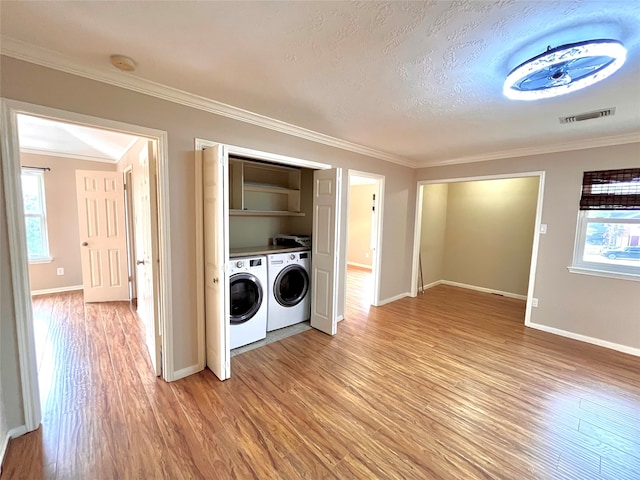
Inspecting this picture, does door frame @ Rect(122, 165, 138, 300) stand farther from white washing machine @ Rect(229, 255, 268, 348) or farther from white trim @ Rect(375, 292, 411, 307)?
white trim @ Rect(375, 292, 411, 307)

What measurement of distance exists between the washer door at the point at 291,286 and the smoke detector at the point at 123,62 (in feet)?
7.58

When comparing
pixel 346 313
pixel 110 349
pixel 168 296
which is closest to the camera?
pixel 168 296

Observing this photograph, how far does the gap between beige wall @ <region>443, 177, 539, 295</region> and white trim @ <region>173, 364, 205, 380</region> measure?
18.0ft

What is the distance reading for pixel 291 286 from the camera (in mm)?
3570

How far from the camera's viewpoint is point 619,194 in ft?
10.2

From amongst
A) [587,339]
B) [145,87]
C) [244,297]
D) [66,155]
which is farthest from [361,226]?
[66,155]

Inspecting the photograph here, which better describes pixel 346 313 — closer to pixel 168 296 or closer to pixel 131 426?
pixel 168 296

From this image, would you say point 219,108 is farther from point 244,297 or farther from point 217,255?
point 244,297

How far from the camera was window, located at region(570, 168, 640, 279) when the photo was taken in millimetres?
3082

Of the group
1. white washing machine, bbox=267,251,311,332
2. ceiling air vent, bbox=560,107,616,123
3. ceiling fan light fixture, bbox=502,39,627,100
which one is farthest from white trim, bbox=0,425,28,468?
ceiling air vent, bbox=560,107,616,123

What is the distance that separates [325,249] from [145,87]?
230 centimetres

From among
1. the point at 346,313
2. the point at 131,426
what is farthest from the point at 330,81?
the point at 346,313

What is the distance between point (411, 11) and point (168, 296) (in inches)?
102

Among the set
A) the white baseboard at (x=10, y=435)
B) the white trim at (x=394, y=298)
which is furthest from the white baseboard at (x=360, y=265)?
the white baseboard at (x=10, y=435)
